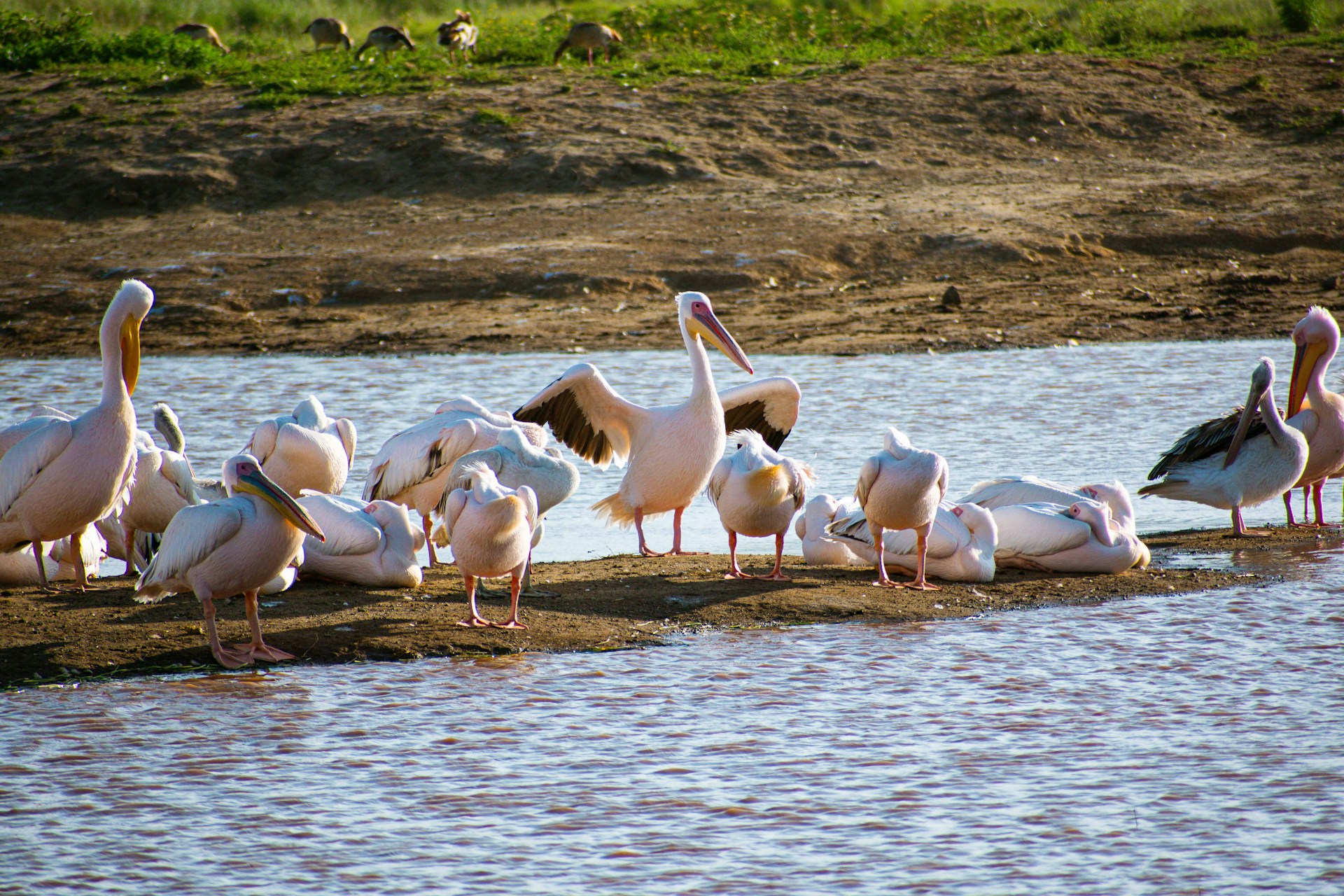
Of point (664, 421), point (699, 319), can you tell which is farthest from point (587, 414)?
point (699, 319)

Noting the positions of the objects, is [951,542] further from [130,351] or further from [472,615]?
[130,351]

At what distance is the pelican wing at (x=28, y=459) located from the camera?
536 cm

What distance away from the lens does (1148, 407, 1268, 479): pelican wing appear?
682 centimetres

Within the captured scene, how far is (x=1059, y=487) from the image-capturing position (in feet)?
20.4

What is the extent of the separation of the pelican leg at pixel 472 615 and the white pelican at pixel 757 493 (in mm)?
1177

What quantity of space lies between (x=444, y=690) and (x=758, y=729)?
100 centimetres

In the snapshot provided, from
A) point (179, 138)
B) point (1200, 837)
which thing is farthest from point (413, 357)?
point (1200, 837)

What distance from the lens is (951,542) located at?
5.84 metres

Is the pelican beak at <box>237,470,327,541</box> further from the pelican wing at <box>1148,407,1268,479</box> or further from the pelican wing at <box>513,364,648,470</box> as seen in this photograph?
the pelican wing at <box>1148,407,1268,479</box>

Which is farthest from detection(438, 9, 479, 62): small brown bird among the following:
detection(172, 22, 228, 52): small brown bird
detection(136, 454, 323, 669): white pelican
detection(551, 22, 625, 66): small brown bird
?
detection(136, 454, 323, 669): white pelican

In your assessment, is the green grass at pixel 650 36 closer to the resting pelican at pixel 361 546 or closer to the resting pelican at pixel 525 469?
the resting pelican at pixel 525 469

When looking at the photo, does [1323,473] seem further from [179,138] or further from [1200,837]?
[179,138]

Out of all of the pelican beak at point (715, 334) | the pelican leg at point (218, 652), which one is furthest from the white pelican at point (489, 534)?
the pelican beak at point (715, 334)

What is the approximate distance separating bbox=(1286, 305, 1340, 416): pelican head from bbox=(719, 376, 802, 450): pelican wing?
2.52 meters
